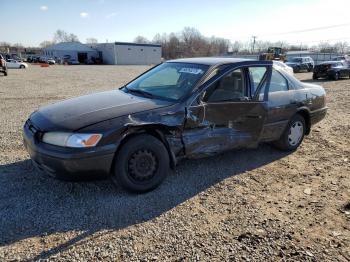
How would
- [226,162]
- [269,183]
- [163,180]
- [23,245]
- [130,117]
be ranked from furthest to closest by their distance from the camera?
1. [226,162]
2. [269,183]
3. [163,180]
4. [130,117]
5. [23,245]

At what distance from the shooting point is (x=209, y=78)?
4.17 m

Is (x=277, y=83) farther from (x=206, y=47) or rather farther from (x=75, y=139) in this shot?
(x=206, y=47)

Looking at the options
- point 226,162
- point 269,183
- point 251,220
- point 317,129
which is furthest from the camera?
point 317,129

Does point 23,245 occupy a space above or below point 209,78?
below

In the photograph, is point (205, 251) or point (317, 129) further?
point (317, 129)

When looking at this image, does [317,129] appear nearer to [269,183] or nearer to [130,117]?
[269,183]

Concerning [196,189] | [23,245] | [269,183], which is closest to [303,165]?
[269,183]

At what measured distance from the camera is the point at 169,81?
4.64 meters

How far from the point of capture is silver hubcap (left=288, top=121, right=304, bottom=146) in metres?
5.36

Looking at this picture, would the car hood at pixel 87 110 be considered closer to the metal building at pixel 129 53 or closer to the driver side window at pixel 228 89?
the driver side window at pixel 228 89

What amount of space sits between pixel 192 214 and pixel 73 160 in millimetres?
1427

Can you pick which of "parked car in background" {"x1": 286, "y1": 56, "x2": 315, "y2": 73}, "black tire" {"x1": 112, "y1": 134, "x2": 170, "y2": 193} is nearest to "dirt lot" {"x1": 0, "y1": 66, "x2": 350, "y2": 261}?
"black tire" {"x1": 112, "y1": 134, "x2": 170, "y2": 193}

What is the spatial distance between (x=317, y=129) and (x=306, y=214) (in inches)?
162

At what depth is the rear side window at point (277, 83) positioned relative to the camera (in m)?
4.94
